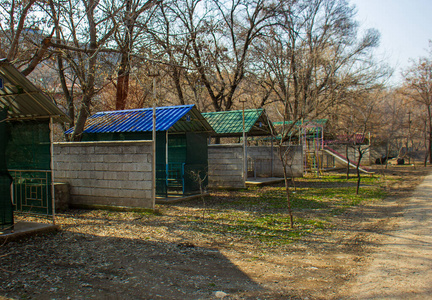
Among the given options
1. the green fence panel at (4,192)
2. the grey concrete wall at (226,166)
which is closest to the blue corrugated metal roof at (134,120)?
the grey concrete wall at (226,166)

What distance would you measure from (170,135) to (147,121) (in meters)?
1.66

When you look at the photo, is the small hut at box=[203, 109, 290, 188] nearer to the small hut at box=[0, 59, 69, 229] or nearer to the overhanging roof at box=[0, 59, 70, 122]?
the small hut at box=[0, 59, 69, 229]

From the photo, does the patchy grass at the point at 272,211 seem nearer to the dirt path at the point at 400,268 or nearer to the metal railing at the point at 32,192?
the dirt path at the point at 400,268

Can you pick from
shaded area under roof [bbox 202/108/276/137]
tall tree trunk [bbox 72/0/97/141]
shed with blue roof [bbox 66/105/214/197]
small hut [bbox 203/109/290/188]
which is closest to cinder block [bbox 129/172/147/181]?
shed with blue roof [bbox 66/105/214/197]

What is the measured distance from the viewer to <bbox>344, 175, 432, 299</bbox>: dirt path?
450 cm

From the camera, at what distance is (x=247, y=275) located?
5266 mm

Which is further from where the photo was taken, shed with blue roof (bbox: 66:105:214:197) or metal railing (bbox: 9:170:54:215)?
shed with blue roof (bbox: 66:105:214:197)

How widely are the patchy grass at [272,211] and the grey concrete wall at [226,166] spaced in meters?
0.83

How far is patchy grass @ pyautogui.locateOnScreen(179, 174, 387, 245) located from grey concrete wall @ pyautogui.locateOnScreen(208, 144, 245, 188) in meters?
0.83

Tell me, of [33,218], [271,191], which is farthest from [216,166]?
[33,218]

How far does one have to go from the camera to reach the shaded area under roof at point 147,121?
12.5 m

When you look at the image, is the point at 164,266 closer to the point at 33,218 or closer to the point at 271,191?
the point at 33,218

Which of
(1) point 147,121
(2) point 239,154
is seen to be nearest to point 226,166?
(2) point 239,154

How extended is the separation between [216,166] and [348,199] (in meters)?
5.86
